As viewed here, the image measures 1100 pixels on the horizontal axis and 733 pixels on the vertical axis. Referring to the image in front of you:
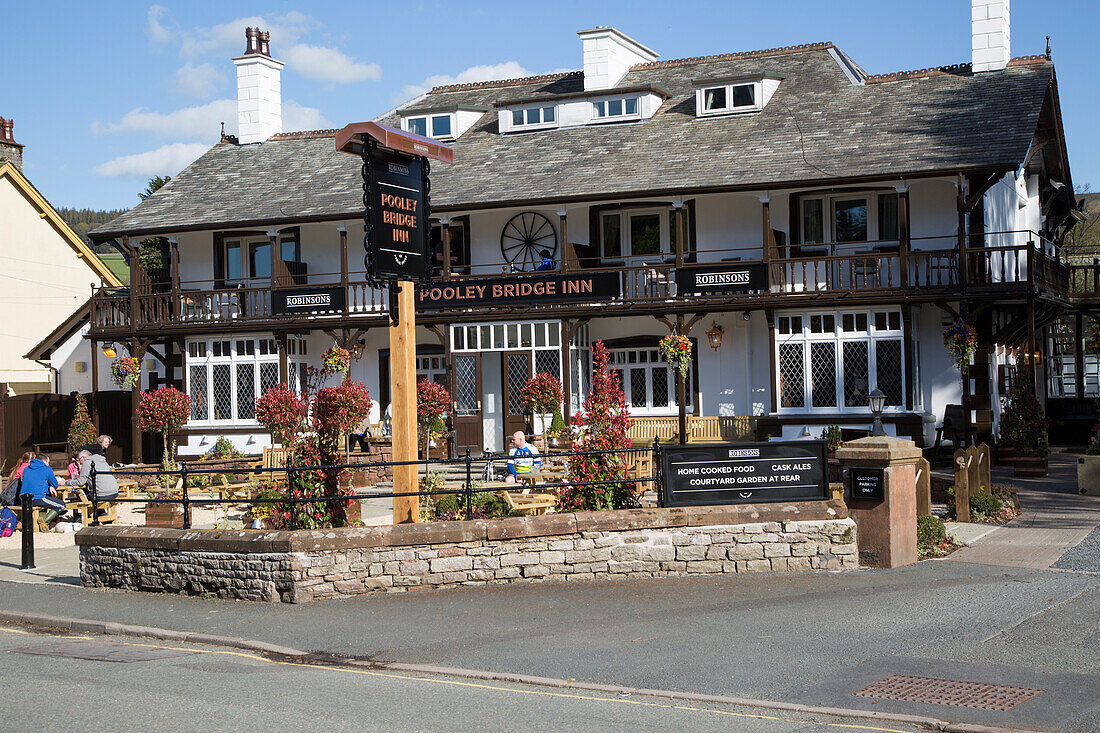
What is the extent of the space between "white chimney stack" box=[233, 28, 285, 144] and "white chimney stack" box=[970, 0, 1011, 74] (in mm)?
20084

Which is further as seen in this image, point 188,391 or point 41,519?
point 188,391

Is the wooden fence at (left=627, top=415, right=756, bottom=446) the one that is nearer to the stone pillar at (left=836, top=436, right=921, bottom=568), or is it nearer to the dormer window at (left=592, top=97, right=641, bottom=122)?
the dormer window at (left=592, top=97, right=641, bottom=122)

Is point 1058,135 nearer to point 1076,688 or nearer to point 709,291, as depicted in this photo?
point 709,291

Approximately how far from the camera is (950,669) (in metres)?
8.41

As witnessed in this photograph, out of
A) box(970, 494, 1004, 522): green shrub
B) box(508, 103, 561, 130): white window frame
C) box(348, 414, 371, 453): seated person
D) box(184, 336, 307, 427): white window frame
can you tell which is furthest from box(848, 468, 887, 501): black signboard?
box(508, 103, 561, 130): white window frame

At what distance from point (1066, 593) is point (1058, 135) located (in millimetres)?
22649

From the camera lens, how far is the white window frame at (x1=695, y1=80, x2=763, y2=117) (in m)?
29.2

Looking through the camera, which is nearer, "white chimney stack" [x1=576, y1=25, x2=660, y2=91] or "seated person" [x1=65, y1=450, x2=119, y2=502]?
"seated person" [x1=65, y1=450, x2=119, y2=502]

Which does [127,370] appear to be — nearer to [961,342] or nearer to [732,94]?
[732,94]

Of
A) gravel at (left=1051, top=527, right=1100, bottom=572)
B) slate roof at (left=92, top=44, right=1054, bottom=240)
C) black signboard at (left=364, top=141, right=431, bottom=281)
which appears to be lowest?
gravel at (left=1051, top=527, right=1100, bottom=572)

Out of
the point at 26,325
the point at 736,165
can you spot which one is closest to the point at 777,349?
the point at 736,165

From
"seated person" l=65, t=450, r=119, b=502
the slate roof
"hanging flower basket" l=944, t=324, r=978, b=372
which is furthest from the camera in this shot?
the slate roof

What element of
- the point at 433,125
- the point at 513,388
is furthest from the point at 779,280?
the point at 433,125

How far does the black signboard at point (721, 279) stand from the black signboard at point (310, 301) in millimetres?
8591
